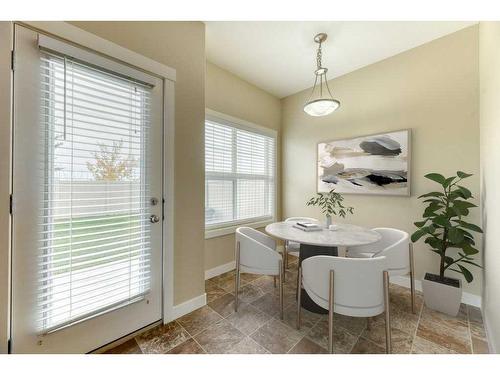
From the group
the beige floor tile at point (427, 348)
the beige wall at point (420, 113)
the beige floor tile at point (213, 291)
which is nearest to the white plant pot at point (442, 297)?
the beige wall at point (420, 113)

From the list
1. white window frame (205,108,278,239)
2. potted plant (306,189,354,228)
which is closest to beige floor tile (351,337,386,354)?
potted plant (306,189,354,228)

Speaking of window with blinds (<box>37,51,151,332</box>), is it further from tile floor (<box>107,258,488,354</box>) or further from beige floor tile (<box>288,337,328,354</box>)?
beige floor tile (<box>288,337,328,354</box>)

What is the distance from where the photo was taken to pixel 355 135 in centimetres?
270

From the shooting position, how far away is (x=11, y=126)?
3.59 feet

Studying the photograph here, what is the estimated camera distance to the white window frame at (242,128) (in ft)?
8.43

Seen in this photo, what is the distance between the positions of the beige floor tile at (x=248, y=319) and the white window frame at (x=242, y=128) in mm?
969

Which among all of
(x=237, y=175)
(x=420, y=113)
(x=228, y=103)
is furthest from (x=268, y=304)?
(x=420, y=113)

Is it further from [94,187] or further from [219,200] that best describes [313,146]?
[94,187]

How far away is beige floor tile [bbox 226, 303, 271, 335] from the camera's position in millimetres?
1641

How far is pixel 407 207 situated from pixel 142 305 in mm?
2883

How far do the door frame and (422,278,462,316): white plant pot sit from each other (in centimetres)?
238

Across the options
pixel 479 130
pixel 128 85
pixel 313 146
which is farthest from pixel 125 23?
pixel 479 130
